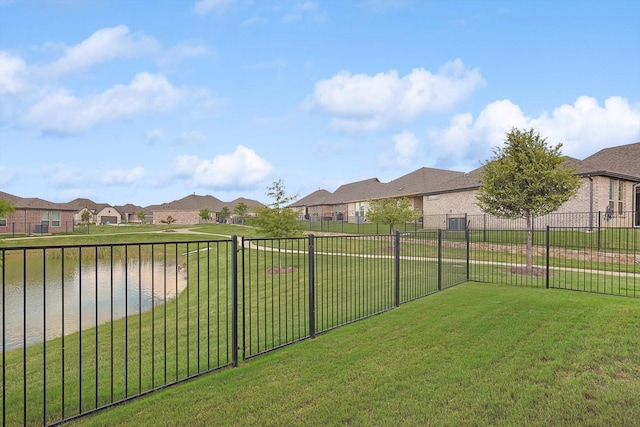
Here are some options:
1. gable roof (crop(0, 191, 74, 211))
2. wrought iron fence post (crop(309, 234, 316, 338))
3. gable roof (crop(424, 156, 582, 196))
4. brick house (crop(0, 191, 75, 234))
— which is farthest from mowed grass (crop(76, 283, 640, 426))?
gable roof (crop(0, 191, 74, 211))

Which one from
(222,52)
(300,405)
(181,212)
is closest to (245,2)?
(222,52)

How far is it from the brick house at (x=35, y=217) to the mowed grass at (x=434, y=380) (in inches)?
1660

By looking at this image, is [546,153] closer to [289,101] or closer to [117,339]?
[289,101]

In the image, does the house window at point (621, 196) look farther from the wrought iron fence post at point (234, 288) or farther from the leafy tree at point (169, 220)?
the leafy tree at point (169, 220)

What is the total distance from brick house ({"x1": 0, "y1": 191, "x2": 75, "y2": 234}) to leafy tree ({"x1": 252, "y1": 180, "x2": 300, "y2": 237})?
33263 millimetres

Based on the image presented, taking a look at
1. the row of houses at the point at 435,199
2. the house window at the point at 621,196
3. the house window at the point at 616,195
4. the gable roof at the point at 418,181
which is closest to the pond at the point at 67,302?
the row of houses at the point at 435,199

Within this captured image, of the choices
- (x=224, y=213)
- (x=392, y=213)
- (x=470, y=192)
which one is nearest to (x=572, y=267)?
(x=392, y=213)

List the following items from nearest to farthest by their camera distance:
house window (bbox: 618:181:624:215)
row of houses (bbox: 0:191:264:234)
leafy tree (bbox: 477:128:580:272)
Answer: leafy tree (bbox: 477:128:580:272) → house window (bbox: 618:181:624:215) → row of houses (bbox: 0:191:264:234)

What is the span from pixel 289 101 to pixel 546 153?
11217mm

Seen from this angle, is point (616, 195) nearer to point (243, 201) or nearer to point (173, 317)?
point (173, 317)

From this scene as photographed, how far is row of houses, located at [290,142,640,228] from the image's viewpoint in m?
19.6

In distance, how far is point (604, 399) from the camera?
332 cm

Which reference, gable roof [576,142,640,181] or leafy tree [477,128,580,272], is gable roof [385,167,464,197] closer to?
gable roof [576,142,640,181]

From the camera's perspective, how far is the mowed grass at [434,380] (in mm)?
3092
